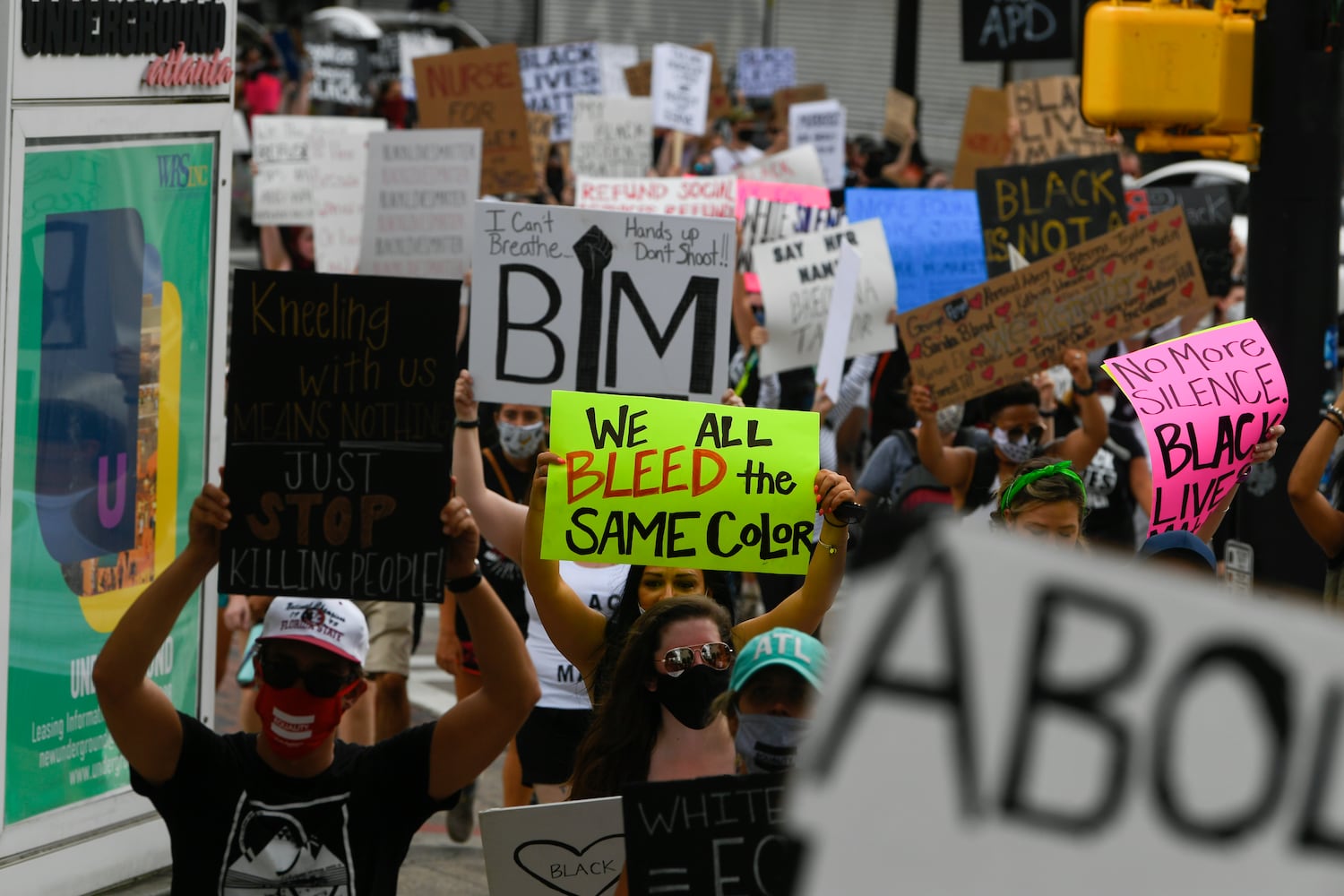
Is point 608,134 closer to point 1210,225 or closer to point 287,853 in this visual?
point 1210,225

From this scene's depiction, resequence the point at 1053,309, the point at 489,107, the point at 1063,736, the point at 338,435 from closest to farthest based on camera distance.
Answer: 1. the point at 1063,736
2. the point at 338,435
3. the point at 1053,309
4. the point at 489,107

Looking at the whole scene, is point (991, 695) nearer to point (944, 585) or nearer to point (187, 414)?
point (944, 585)

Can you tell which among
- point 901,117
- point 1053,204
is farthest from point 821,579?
point 901,117

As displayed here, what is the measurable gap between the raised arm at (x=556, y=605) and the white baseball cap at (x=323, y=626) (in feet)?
3.05

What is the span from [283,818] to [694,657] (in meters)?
0.94

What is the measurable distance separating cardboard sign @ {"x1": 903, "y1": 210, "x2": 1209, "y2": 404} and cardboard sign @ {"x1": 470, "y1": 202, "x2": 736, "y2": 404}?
1.38 metres

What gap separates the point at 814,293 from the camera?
9523 mm

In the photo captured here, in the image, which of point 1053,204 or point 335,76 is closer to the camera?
point 1053,204

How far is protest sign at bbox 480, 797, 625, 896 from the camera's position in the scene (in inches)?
151

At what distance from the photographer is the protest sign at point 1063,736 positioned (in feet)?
6.47

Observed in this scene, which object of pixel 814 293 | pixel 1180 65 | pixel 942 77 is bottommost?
pixel 814 293

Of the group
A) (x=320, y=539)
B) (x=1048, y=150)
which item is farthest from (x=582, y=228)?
(x=1048, y=150)

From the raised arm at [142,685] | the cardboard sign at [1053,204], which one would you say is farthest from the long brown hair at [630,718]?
the cardboard sign at [1053,204]

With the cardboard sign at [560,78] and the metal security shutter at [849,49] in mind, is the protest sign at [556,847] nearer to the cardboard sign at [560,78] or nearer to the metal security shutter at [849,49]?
the cardboard sign at [560,78]
